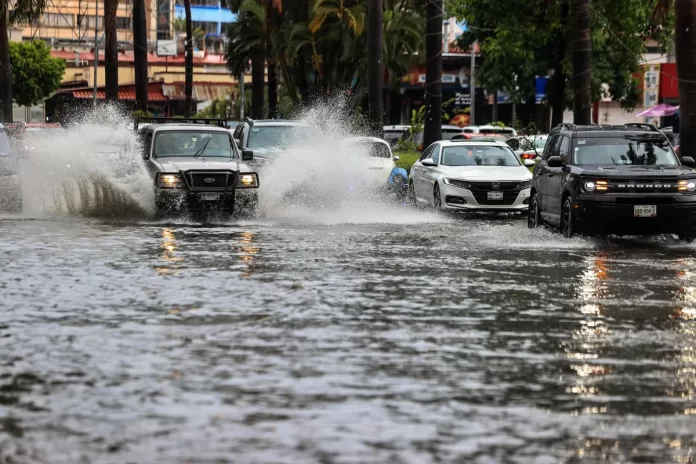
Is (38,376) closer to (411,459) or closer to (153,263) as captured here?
(411,459)

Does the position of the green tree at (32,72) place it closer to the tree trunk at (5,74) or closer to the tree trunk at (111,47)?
the tree trunk at (5,74)

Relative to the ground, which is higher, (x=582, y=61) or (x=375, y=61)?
(x=375, y=61)

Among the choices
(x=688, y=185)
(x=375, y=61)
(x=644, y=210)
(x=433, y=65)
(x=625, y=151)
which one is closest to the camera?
(x=644, y=210)

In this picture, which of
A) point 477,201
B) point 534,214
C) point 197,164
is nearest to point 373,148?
point 477,201

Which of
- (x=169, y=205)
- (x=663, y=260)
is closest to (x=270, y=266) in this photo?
(x=663, y=260)

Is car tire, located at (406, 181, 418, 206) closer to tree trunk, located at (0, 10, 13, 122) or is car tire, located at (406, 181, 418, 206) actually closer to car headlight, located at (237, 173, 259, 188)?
car headlight, located at (237, 173, 259, 188)

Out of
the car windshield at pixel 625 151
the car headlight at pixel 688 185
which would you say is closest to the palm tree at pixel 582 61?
the car windshield at pixel 625 151

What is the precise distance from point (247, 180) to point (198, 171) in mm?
926

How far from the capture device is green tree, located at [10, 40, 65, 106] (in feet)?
341

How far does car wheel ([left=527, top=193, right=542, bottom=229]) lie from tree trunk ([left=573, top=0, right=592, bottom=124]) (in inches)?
325

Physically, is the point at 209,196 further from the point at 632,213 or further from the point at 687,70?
the point at 687,70

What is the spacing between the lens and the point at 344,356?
988 centimetres

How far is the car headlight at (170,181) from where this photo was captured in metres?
24.0

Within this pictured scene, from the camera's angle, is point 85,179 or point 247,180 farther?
point 85,179
